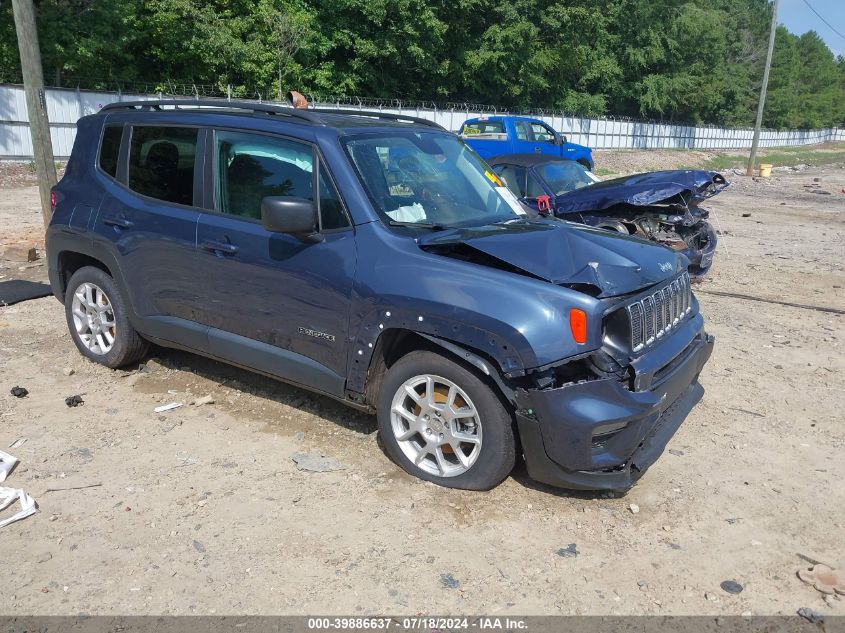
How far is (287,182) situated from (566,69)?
48296 millimetres

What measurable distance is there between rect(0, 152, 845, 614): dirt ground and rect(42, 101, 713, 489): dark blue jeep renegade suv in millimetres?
325

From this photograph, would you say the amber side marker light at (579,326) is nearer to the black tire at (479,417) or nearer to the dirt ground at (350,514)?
the black tire at (479,417)

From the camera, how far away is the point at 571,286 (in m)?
3.62

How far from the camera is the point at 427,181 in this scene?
4480mm

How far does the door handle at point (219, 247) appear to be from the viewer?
444 cm

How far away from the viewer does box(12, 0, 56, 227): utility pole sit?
8.63 metres

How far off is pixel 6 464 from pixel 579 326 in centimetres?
329

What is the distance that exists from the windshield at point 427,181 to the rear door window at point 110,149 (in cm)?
207

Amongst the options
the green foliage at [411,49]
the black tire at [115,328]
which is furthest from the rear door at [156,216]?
the green foliage at [411,49]

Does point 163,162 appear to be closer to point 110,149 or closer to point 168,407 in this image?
point 110,149

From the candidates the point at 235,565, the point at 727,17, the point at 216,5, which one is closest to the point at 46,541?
the point at 235,565

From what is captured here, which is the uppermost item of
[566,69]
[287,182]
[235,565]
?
[566,69]

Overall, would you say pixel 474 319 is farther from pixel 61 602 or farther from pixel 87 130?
pixel 87 130

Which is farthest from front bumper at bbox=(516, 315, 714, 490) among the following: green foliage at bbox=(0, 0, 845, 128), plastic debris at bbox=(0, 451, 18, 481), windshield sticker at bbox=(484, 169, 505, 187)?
green foliage at bbox=(0, 0, 845, 128)
